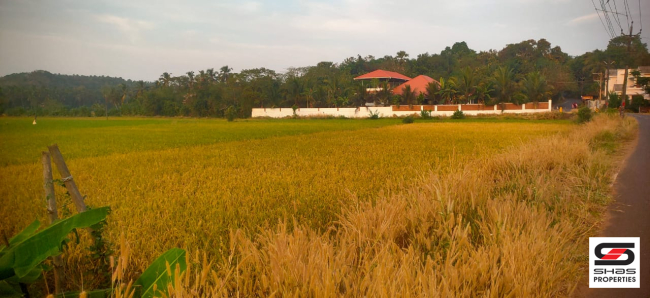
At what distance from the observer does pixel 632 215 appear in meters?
3.93

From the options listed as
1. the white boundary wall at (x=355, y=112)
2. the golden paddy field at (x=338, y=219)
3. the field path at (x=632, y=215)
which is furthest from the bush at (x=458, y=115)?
the field path at (x=632, y=215)

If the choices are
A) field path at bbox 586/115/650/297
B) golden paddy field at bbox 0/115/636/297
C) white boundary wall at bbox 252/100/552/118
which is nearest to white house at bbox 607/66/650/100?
white boundary wall at bbox 252/100/552/118

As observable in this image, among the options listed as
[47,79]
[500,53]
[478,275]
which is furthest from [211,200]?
[500,53]

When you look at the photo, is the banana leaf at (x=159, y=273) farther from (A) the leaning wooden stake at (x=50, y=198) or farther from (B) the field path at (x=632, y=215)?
(B) the field path at (x=632, y=215)

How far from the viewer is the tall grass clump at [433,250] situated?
1.95 m

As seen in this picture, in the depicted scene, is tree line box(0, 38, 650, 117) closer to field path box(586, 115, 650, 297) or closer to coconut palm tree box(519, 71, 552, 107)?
coconut palm tree box(519, 71, 552, 107)

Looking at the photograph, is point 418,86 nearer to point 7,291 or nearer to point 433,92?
point 433,92

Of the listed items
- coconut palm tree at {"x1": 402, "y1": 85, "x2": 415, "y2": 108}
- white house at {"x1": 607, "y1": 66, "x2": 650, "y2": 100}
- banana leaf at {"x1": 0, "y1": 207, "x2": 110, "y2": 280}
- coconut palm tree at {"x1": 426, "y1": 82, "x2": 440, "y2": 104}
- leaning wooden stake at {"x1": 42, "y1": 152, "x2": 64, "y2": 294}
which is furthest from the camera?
coconut palm tree at {"x1": 426, "y1": 82, "x2": 440, "y2": 104}

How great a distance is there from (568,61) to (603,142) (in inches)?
1742

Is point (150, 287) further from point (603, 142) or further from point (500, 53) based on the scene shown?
point (500, 53)

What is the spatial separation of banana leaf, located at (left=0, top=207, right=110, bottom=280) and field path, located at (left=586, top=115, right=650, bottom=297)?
2.64 m

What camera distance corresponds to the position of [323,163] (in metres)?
8.44
